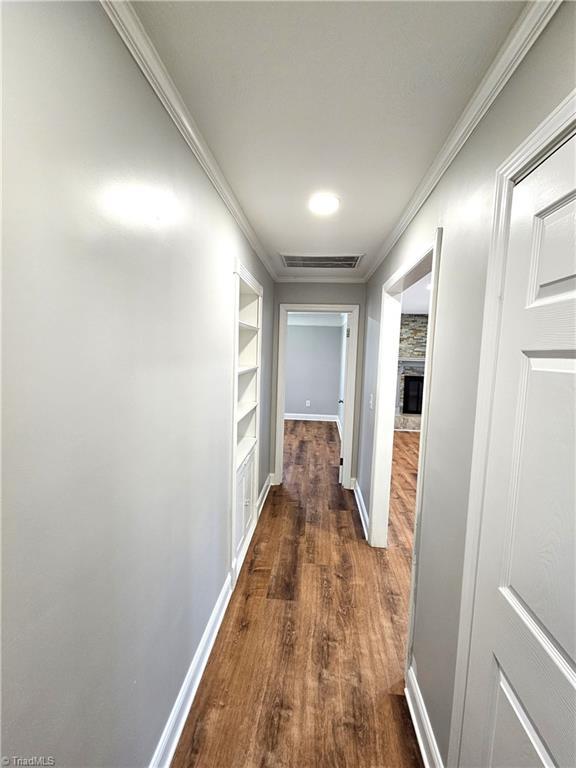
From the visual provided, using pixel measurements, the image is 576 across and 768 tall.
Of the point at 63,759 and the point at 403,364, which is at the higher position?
the point at 403,364

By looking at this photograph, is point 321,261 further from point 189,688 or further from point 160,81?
point 189,688

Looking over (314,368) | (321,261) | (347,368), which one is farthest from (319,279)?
(314,368)

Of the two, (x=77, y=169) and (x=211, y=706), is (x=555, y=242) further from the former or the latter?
(x=211, y=706)

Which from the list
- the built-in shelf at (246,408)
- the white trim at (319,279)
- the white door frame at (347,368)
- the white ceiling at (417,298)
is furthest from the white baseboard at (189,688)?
the white ceiling at (417,298)

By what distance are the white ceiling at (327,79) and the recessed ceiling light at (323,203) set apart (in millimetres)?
76

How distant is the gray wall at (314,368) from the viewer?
7840 mm

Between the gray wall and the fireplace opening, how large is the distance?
58.6 inches

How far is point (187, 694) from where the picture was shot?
4.83 ft

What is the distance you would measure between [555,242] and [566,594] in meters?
0.71

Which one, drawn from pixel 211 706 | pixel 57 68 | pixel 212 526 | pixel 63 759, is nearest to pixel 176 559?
pixel 212 526

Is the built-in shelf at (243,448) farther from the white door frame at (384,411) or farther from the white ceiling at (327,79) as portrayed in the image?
the white ceiling at (327,79)

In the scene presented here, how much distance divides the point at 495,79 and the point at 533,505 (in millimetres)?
1114

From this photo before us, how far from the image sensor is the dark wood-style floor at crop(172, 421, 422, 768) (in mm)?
1359

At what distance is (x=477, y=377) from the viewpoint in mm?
1047
